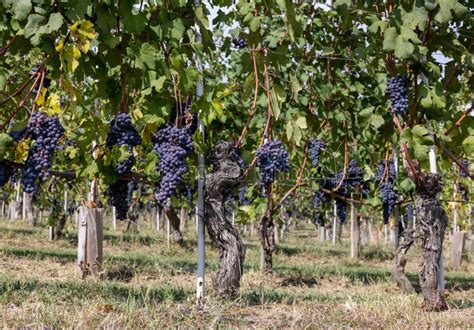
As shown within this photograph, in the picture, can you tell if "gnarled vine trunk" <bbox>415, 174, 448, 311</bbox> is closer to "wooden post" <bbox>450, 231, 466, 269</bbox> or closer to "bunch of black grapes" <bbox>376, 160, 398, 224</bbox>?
"bunch of black grapes" <bbox>376, 160, 398, 224</bbox>

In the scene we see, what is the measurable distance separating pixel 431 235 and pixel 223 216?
1.80 metres

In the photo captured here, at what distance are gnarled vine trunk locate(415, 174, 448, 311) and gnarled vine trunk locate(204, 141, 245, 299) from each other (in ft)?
5.24

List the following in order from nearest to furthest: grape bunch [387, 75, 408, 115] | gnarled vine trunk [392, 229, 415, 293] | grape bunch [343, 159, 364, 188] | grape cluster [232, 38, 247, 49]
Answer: grape bunch [387, 75, 408, 115], grape cluster [232, 38, 247, 49], gnarled vine trunk [392, 229, 415, 293], grape bunch [343, 159, 364, 188]

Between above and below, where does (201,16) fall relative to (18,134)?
above

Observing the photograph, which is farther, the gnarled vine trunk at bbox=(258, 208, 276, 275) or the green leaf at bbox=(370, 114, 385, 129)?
the gnarled vine trunk at bbox=(258, 208, 276, 275)

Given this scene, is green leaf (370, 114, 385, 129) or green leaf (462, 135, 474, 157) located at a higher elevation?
green leaf (370, 114, 385, 129)

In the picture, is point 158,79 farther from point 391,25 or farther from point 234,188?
point 391,25

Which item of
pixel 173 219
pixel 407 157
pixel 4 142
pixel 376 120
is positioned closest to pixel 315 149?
pixel 376 120

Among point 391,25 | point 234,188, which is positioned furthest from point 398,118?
point 234,188

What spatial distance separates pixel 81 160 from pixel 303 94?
405cm

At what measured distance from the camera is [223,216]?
420 cm

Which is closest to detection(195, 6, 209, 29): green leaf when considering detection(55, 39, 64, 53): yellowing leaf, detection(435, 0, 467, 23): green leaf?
detection(55, 39, 64, 53): yellowing leaf

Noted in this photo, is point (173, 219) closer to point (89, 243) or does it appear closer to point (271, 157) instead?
point (89, 243)

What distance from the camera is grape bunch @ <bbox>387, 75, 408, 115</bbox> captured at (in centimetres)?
454
